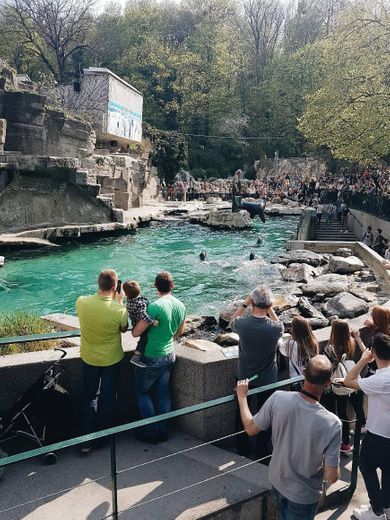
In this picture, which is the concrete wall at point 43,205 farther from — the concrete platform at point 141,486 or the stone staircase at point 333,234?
the concrete platform at point 141,486

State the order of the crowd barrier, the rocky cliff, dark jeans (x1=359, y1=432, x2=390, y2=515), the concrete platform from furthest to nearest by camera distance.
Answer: the rocky cliff, dark jeans (x1=359, y1=432, x2=390, y2=515), the concrete platform, the crowd barrier

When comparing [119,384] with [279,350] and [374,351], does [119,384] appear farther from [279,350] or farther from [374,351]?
[374,351]

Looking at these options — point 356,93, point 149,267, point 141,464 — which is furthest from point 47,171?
point 141,464

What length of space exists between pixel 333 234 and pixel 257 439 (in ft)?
71.2

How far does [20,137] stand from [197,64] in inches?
1411

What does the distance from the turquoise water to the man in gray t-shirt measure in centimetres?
932

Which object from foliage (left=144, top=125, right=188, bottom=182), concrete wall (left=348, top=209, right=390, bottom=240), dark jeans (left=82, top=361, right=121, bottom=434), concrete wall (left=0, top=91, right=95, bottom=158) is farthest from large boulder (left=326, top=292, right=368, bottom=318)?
foliage (left=144, top=125, right=188, bottom=182)

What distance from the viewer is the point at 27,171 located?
72.2 feet

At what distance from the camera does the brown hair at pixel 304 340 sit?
14.5 ft

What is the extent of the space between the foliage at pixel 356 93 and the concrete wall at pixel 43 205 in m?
12.4

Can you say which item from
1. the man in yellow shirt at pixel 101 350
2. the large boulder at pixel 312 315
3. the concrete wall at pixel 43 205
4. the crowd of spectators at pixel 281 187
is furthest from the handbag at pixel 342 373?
the crowd of spectators at pixel 281 187

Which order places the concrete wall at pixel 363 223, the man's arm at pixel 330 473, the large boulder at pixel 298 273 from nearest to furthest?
the man's arm at pixel 330 473 < the large boulder at pixel 298 273 < the concrete wall at pixel 363 223

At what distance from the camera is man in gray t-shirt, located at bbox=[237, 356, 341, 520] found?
2.96 m

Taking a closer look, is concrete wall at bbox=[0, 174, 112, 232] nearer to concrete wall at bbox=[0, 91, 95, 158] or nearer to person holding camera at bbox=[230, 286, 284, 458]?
concrete wall at bbox=[0, 91, 95, 158]
